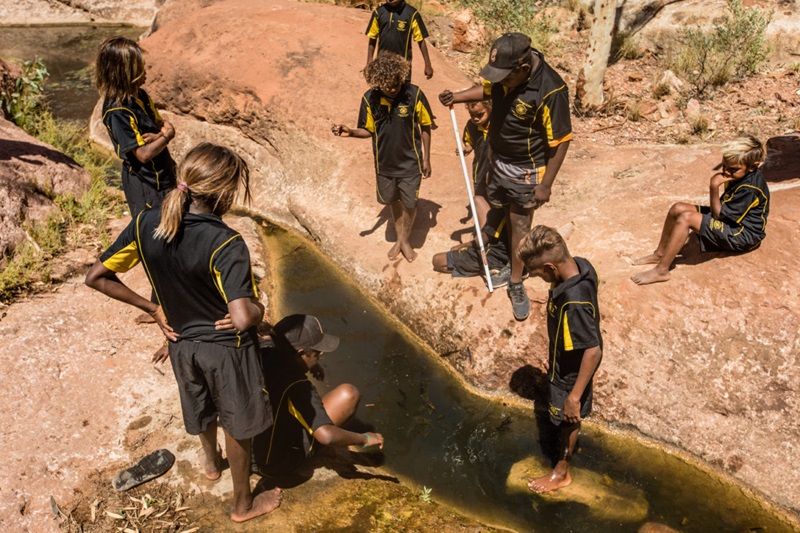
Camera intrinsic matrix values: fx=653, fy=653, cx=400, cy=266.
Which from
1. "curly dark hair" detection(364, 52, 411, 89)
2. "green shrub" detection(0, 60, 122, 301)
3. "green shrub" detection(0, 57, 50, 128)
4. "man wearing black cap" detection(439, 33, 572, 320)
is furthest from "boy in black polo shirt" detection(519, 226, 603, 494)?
"green shrub" detection(0, 57, 50, 128)

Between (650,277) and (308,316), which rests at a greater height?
(308,316)

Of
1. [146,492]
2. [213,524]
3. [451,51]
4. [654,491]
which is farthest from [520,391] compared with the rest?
[451,51]

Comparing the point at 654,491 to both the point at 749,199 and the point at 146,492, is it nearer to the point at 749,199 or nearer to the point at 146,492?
the point at 749,199

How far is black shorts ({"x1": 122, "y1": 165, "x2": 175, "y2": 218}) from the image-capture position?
452 centimetres

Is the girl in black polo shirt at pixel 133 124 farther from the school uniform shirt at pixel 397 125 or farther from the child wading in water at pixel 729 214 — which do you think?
the child wading in water at pixel 729 214

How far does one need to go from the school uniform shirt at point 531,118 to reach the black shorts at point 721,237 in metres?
1.18

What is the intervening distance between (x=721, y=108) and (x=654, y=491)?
19.8 ft

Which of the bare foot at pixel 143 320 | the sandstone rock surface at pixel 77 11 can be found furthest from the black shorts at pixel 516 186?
the sandstone rock surface at pixel 77 11

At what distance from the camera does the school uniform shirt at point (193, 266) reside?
2.93m

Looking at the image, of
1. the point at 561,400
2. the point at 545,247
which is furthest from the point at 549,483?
the point at 545,247

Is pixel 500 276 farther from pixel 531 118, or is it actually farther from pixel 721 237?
pixel 721 237

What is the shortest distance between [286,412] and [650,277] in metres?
2.78

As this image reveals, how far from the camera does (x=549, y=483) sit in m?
4.07

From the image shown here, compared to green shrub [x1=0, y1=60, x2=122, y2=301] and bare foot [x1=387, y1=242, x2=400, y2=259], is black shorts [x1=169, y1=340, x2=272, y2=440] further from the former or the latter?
green shrub [x1=0, y1=60, x2=122, y2=301]
